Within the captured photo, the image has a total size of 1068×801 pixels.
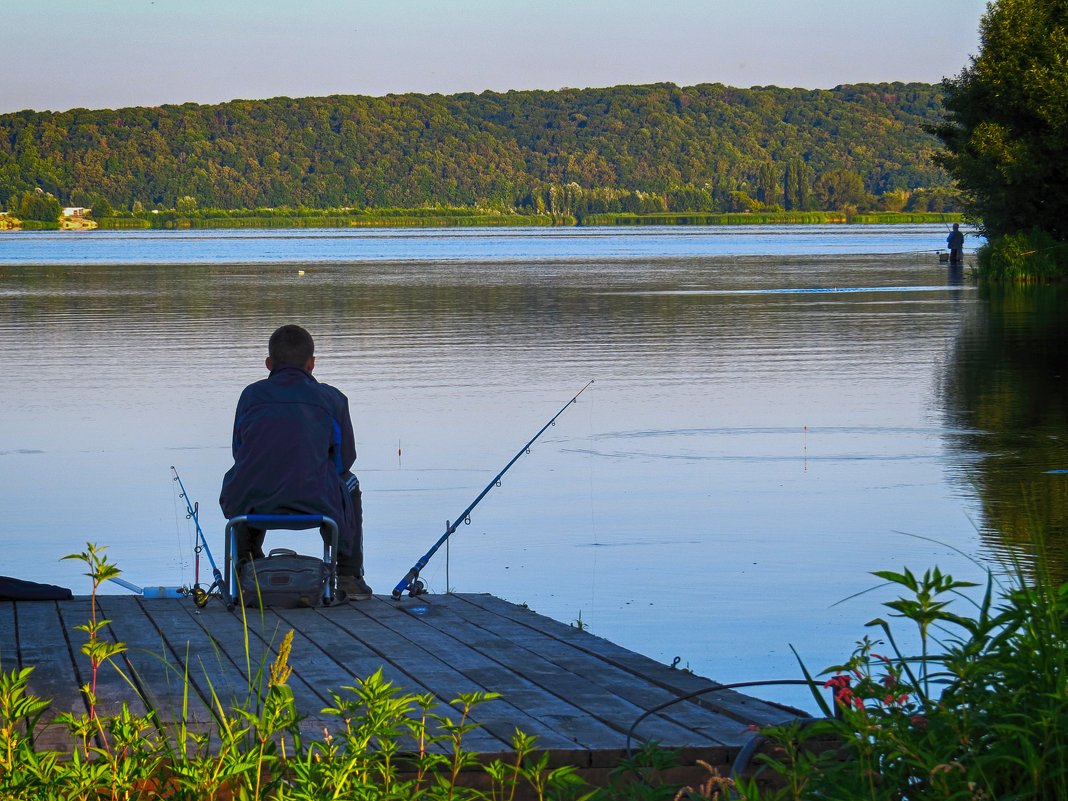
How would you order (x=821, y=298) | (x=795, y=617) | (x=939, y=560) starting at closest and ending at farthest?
(x=795, y=617)
(x=939, y=560)
(x=821, y=298)

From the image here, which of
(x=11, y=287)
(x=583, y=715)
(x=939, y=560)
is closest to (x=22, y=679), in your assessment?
(x=583, y=715)

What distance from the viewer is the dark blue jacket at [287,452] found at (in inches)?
240

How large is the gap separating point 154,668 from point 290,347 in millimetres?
1647

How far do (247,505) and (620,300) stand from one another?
88.9 feet

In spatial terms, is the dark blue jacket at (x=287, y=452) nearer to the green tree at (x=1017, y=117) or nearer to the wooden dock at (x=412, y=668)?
the wooden dock at (x=412, y=668)

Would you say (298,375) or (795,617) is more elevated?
(298,375)

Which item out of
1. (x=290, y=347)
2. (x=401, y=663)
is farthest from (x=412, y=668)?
(x=290, y=347)

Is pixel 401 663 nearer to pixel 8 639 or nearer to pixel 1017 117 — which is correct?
pixel 8 639

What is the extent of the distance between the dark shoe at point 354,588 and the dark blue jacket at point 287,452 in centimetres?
28

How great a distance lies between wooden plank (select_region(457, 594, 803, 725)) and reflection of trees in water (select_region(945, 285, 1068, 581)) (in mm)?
980

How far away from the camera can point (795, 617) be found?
721 centimetres

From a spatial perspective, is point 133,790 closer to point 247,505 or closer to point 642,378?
point 247,505

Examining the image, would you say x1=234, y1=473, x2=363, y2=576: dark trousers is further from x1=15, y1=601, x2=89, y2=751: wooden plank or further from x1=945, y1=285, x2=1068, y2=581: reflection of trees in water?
x1=945, y1=285, x2=1068, y2=581: reflection of trees in water

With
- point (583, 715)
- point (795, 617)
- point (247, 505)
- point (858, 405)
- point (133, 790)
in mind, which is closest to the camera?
point (133, 790)
